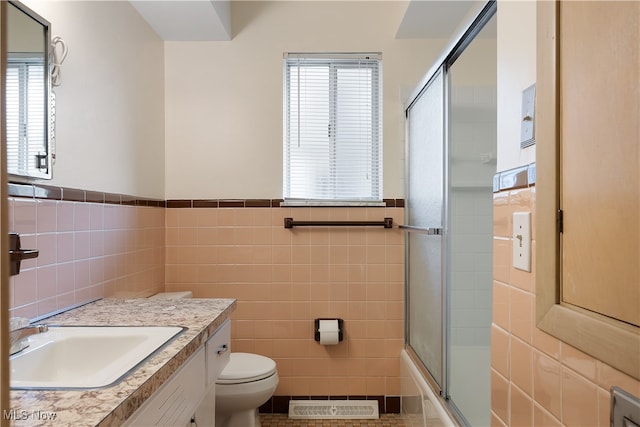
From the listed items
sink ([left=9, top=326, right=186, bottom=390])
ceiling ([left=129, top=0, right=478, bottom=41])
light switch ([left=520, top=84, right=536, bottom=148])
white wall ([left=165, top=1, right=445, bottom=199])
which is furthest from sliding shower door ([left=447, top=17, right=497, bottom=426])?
sink ([left=9, top=326, right=186, bottom=390])

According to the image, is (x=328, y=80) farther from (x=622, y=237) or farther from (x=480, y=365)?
(x=622, y=237)

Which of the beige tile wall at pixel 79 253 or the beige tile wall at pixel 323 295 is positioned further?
the beige tile wall at pixel 323 295

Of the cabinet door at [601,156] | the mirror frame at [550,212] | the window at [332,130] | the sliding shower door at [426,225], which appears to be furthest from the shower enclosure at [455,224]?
the cabinet door at [601,156]

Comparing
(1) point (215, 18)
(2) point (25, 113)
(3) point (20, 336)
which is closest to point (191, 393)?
(3) point (20, 336)

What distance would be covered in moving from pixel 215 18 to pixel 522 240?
195cm

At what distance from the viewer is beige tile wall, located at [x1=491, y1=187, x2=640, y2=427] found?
62 cm

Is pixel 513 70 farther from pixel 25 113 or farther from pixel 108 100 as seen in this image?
pixel 108 100

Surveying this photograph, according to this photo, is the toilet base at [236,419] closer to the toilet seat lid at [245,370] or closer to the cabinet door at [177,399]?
the toilet seat lid at [245,370]

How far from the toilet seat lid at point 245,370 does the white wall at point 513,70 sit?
4.72ft

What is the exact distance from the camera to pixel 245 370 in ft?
6.14

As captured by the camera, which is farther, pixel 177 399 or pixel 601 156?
pixel 177 399

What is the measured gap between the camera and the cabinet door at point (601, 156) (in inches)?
20.0

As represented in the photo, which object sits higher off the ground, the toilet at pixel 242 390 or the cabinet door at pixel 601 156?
the cabinet door at pixel 601 156
